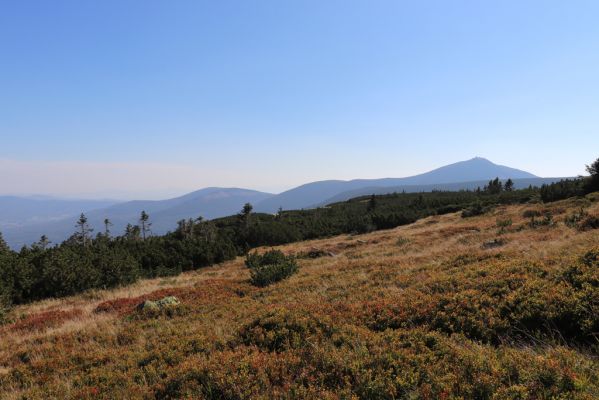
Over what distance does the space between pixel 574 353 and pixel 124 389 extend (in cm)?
755

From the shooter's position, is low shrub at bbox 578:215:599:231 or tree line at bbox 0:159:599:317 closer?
low shrub at bbox 578:215:599:231

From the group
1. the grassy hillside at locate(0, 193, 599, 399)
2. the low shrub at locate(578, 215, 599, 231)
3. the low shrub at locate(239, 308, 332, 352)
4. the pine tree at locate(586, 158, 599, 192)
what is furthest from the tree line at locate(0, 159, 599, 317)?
the low shrub at locate(578, 215, 599, 231)

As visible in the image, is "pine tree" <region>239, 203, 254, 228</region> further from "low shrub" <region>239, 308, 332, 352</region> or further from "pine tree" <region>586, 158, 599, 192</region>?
"low shrub" <region>239, 308, 332, 352</region>

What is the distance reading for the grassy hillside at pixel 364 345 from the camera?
14.9 feet

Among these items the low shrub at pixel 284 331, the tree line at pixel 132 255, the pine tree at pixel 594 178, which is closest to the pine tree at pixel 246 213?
the tree line at pixel 132 255

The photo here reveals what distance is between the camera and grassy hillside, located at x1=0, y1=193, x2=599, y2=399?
455 centimetres

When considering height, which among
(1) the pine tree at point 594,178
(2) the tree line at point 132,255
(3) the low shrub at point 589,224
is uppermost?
(1) the pine tree at point 594,178

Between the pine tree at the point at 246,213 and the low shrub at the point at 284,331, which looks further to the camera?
the pine tree at the point at 246,213

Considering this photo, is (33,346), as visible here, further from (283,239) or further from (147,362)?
(283,239)

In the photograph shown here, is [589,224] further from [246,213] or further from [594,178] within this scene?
[246,213]

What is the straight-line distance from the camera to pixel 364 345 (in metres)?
5.98

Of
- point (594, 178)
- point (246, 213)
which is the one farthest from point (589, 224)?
point (246, 213)

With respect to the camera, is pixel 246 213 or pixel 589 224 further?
pixel 246 213

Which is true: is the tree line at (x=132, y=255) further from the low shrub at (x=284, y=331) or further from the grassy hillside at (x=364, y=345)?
the low shrub at (x=284, y=331)
